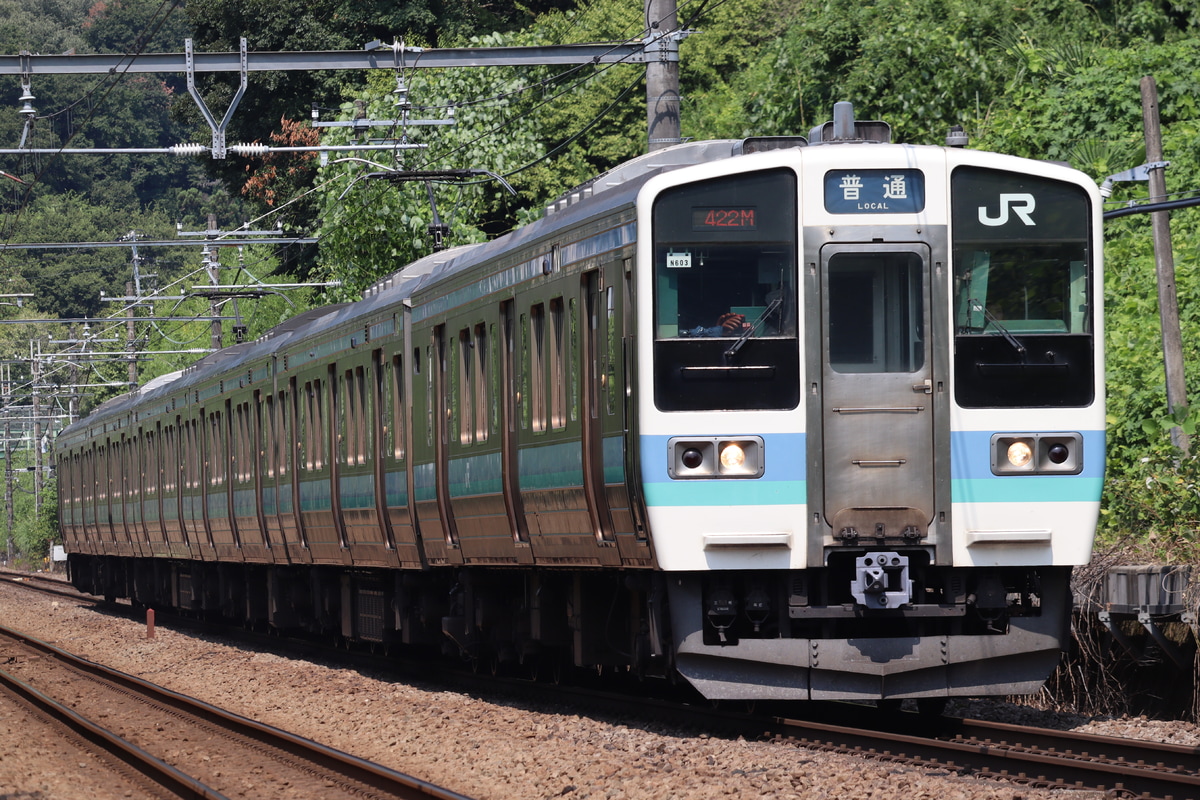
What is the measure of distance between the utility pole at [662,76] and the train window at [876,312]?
4.53 m

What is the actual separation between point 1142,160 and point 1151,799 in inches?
728

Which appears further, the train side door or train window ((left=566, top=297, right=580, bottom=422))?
train window ((left=566, top=297, right=580, bottom=422))

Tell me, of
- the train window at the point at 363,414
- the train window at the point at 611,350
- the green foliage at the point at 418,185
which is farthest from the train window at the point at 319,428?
the train window at the point at 611,350

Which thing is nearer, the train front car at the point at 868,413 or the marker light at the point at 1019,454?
the train front car at the point at 868,413

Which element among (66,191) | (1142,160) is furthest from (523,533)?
(66,191)

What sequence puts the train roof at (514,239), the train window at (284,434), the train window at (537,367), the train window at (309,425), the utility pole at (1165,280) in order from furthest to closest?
the train window at (284,434) → the train window at (309,425) → the utility pole at (1165,280) → the train window at (537,367) → the train roof at (514,239)

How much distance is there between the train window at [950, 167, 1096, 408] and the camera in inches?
409

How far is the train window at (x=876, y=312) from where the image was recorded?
10.4 meters

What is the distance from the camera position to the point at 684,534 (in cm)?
A: 1022

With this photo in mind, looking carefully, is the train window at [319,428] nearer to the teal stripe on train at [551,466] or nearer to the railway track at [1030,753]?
the teal stripe on train at [551,466]

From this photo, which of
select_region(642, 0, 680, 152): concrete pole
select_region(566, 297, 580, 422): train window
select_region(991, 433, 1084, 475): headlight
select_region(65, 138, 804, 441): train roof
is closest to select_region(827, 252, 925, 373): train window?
select_region(991, 433, 1084, 475): headlight

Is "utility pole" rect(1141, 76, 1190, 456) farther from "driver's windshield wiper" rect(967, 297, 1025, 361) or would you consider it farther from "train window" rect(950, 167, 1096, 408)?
"driver's windshield wiper" rect(967, 297, 1025, 361)

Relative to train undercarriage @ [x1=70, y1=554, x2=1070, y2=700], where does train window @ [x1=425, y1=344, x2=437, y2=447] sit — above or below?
above

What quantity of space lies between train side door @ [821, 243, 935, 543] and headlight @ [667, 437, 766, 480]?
0.39 meters
